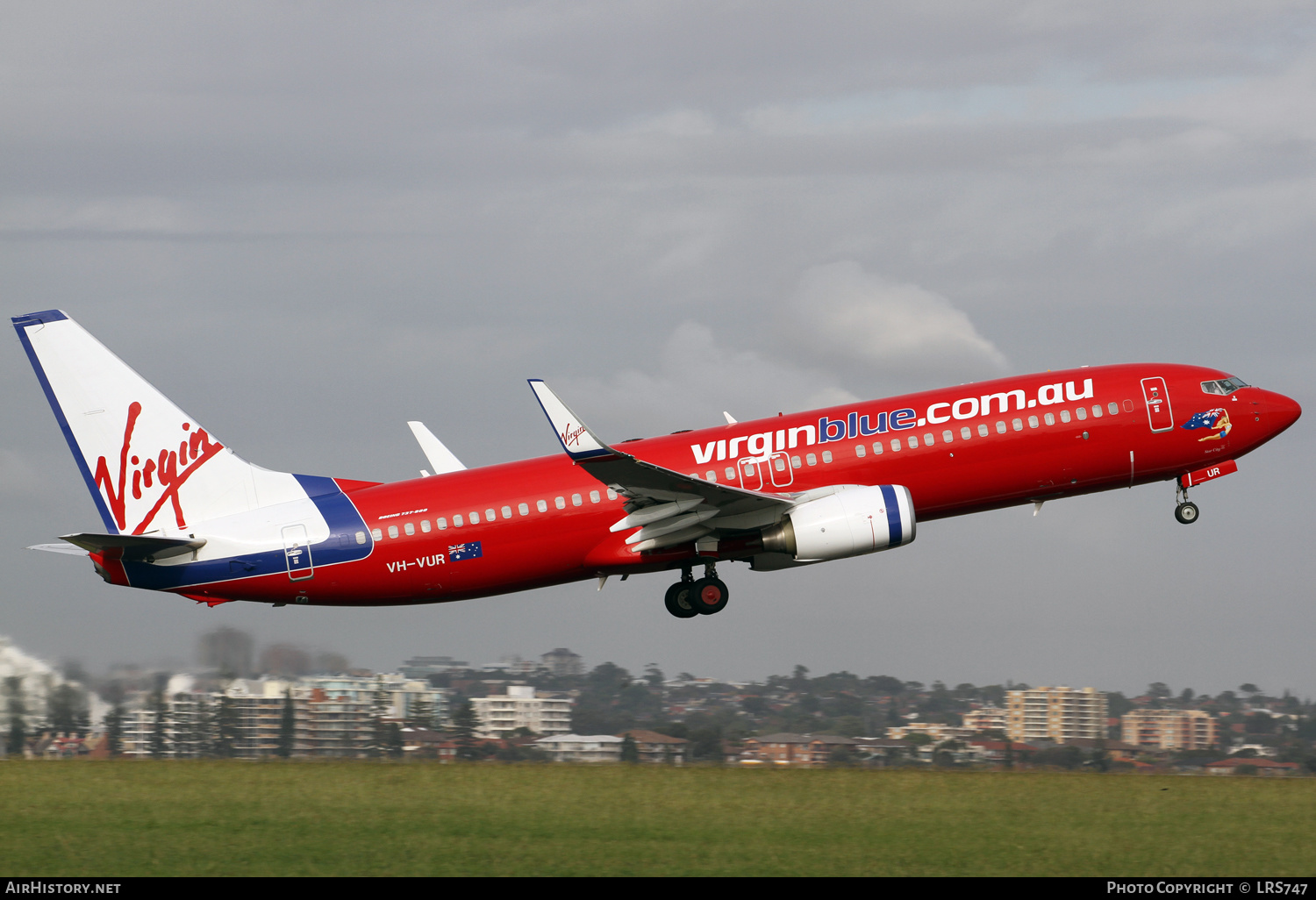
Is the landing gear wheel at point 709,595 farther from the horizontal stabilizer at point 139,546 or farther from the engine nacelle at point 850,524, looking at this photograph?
the horizontal stabilizer at point 139,546

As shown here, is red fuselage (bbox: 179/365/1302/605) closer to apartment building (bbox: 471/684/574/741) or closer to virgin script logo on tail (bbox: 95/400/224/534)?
virgin script logo on tail (bbox: 95/400/224/534)

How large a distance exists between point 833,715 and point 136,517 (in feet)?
71.7

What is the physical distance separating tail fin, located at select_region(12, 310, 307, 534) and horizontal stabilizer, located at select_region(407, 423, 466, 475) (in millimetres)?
4131

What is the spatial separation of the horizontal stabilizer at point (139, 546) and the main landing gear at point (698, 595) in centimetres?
1264

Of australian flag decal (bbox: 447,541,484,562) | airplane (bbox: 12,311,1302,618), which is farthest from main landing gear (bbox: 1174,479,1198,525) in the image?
australian flag decal (bbox: 447,541,484,562)

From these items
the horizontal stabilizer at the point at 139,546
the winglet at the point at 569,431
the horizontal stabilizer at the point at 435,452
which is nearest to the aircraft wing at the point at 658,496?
the winglet at the point at 569,431

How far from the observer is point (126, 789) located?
29734 mm

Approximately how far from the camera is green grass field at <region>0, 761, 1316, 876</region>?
2283 cm

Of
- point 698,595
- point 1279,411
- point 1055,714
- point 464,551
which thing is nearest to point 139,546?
point 464,551

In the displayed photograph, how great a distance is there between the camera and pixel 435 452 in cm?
4069

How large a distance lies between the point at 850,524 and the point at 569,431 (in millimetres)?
7832

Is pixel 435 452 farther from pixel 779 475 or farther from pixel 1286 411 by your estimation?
pixel 1286 411

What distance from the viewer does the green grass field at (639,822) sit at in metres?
22.8
